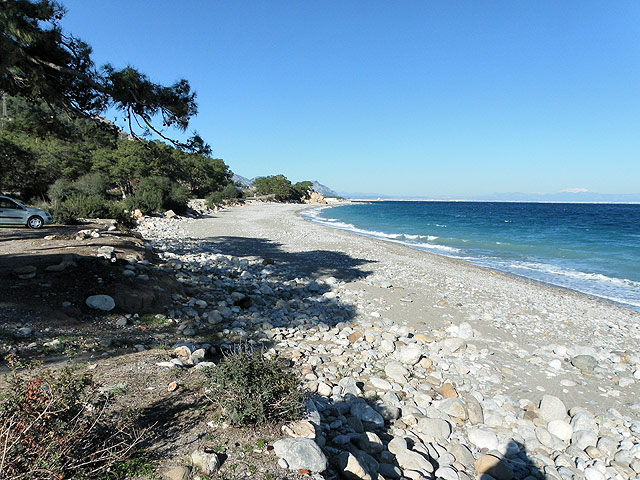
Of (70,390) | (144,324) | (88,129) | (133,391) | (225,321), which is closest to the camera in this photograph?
(70,390)

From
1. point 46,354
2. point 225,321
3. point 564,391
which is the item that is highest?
point 46,354

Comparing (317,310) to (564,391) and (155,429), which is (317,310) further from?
(155,429)

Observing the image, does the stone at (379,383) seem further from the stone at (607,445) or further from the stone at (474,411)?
the stone at (607,445)

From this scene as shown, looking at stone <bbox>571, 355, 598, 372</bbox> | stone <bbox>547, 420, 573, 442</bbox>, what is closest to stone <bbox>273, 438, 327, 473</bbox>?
stone <bbox>547, 420, 573, 442</bbox>

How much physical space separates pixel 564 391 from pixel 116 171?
153 feet

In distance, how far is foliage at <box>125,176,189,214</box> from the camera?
3375cm

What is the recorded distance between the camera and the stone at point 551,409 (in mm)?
5145

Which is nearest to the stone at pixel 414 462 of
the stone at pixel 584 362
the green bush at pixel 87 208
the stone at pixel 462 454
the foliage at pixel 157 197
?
the stone at pixel 462 454

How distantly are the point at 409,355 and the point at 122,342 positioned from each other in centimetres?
500

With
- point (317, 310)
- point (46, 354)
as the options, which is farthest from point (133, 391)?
point (317, 310)

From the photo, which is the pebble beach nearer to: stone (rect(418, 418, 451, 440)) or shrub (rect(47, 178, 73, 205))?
stone (rect(418, 418, 451, 440))

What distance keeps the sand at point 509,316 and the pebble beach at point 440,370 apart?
4cm

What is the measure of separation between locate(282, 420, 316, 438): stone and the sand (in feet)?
12.8

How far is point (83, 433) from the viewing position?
8.45ft
